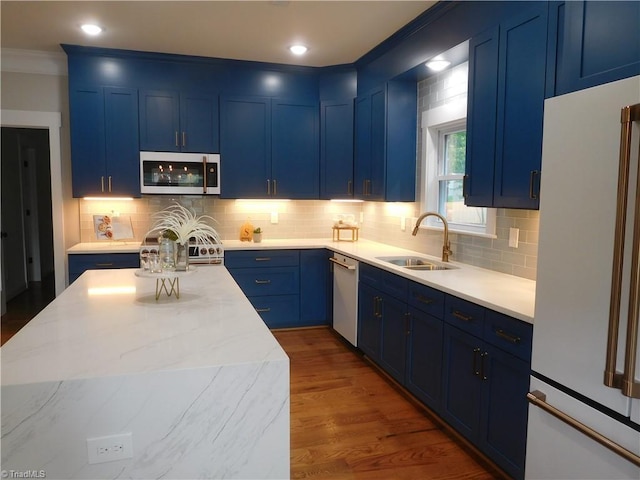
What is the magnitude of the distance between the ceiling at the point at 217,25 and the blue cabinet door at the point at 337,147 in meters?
0.54

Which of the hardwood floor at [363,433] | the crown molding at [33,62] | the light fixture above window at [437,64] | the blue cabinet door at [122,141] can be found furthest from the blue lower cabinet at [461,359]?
the crown molding at [33,62]

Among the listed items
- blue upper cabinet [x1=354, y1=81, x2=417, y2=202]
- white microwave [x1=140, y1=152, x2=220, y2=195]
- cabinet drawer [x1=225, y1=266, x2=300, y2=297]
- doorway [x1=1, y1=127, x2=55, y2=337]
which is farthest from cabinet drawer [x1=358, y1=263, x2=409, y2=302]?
doorway [x1=1, y1=127, x2=55, y2=337]

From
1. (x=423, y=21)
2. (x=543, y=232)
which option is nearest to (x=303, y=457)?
(x=543, y=232)

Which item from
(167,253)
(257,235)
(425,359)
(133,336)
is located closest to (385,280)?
(425,359)

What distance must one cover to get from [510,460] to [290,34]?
3.39 metres

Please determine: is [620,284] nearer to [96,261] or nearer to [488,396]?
[488,396]

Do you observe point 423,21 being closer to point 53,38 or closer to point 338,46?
point 338,46

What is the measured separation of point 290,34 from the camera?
12.5 feet

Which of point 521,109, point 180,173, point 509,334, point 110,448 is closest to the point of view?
point 110,448

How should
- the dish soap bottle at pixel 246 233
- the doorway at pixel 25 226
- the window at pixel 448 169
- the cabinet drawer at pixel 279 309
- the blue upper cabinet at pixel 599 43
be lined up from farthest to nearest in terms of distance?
→ 1. the doorway at pixel 25 226
2. the dish soap bottle at pixel 246 233
3. the cabinet drawer at pixel 279 309
4. the window at pixel 448 169
5. the blue upper cabinet at pixel 599 43

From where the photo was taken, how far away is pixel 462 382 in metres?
2.50

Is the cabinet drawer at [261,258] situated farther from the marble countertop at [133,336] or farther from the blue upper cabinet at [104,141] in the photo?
the marble countertop at [133,336]

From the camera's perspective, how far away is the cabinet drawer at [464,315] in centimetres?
234

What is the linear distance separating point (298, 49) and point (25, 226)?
525cm
